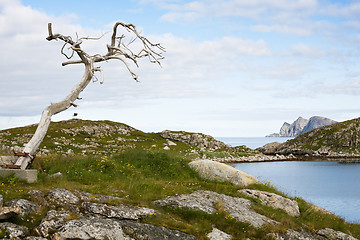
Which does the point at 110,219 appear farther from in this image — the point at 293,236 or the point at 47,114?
the point at 47,114

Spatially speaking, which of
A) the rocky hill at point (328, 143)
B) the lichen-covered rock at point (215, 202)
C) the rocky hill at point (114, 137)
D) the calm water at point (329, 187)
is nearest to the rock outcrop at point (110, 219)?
the lichen-covered rock at point (215, 202)

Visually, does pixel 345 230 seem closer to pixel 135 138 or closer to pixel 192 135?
pixel 135 138

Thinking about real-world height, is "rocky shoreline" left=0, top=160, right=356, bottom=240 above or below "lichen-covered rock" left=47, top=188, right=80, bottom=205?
below

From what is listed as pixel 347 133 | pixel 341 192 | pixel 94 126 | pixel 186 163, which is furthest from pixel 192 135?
pixel 186 163

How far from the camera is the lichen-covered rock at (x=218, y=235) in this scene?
16008 millimetres

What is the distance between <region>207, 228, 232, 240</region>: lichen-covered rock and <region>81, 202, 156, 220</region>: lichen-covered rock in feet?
10.3

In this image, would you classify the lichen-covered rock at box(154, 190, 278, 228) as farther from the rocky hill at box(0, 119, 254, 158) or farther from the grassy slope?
the grassy slope

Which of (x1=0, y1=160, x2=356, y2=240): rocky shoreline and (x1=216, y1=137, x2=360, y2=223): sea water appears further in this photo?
(x1=216, y1=137, x2=360, y2=223): sea water

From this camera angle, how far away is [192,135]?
143500 millimetres

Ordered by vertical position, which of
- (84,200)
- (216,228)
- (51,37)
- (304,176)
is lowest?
(304,176)

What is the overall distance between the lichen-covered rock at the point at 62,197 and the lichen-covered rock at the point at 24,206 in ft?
3.63

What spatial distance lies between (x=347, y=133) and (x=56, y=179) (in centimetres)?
13935

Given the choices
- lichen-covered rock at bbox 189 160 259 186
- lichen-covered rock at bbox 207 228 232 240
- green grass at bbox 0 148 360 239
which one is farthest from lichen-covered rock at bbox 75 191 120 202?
lichen-covered rock at bbox 189 160 259 186

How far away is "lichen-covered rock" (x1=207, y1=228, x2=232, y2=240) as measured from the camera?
1601 cm
